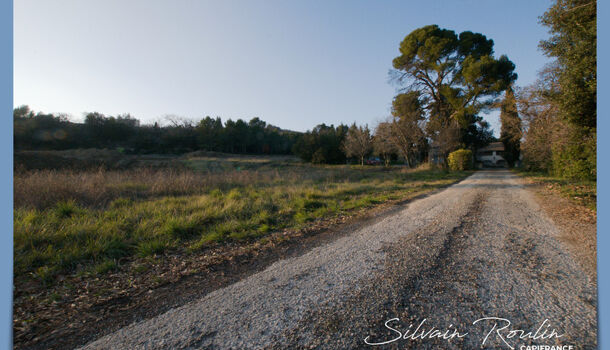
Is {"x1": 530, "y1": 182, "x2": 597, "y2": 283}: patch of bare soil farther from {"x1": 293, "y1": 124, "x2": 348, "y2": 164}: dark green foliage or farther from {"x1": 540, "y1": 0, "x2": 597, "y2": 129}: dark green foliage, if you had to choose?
{"x1": 293, "y1": 124, "x2": 348, "y2": 164}: dark green foliage

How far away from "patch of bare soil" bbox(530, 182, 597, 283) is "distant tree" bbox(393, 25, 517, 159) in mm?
22021

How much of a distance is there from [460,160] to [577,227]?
24.9 meters

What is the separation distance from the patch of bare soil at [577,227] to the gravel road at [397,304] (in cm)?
18

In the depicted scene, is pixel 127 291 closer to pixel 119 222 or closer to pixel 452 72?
pixel 119 222

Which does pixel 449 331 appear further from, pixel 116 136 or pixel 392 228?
pixel 116 136

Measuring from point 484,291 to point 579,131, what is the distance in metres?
6.94

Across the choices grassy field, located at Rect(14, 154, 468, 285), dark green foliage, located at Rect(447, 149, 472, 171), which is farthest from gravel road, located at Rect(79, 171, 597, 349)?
dark green foliage, located at Rect(447, 149, 472, 171)

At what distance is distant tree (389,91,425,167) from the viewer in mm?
25719

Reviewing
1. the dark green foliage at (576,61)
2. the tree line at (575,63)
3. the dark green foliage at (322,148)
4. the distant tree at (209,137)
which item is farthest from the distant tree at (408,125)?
the distant tree at (209,137)

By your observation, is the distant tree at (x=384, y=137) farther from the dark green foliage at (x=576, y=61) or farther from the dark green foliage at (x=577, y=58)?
the dark green foliage at (x=577, y=58)

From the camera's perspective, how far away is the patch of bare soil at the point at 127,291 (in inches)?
77.8

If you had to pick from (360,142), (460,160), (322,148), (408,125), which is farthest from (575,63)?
(322,148)

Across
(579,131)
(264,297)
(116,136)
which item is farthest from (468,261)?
(116,136)

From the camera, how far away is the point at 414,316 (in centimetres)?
189
